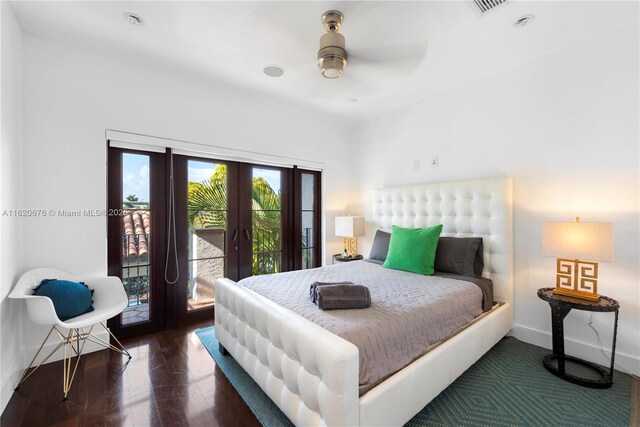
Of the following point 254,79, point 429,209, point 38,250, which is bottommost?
point 38,250

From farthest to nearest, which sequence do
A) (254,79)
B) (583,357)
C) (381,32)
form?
(254,79), (583,357), (381,32)

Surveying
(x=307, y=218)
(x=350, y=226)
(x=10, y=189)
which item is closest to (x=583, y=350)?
(x=350, y=226)

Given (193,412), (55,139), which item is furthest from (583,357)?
(55,139)

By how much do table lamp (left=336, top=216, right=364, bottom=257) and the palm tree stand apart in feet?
2.88

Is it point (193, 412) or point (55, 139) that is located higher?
point (55, 139)

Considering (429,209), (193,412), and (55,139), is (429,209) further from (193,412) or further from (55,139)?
(55,139)

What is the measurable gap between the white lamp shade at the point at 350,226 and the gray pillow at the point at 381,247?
0.39 meters

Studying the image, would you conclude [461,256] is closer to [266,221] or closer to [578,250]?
[578,250]

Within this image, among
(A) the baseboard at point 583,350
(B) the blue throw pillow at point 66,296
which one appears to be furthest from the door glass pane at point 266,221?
(A) the baseboard at point 583,350

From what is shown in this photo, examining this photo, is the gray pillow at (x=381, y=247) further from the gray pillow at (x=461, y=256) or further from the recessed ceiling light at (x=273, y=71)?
the recessed ceiling light at (x=273, y=71)

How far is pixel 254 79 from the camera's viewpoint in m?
2.93

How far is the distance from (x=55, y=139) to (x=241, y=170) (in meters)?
1.68

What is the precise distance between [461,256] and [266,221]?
91.9 inches

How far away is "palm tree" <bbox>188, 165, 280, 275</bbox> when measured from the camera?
3.22 metres
